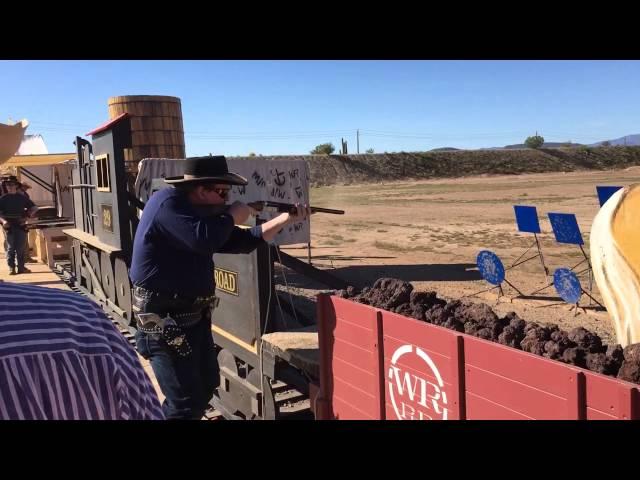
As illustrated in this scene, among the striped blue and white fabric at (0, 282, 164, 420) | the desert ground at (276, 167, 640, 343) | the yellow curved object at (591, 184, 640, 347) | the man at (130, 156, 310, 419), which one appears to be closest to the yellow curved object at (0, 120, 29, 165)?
the striped blue and white fabric at (0, 282, 164, 420)

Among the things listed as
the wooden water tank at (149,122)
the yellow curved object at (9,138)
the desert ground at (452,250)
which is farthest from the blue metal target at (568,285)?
the yellow curved object at (9,138)

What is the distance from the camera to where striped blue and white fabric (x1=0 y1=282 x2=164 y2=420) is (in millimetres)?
1020

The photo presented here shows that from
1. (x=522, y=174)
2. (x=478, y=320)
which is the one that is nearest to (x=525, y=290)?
(x=478, y=320)

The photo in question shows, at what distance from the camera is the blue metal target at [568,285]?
762cm

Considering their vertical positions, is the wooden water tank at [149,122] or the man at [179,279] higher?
the wooden water tank at [149,122]

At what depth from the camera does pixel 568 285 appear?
7723 mm

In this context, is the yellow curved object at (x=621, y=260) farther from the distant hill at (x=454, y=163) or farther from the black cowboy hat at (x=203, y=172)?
the distant hill at (x=454, y=163)

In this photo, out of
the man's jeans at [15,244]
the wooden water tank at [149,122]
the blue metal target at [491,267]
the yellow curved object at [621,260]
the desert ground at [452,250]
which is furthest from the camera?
the man's jeans at [15,244]

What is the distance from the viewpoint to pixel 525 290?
973 cm

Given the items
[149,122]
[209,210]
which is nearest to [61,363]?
[209,210]

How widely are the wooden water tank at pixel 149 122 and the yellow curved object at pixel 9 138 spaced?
29.5 ft

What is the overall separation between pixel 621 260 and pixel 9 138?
8.07 feet

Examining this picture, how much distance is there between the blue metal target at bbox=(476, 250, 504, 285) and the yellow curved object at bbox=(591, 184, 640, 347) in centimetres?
592

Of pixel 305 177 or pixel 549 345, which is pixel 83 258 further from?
pixel 549 345
